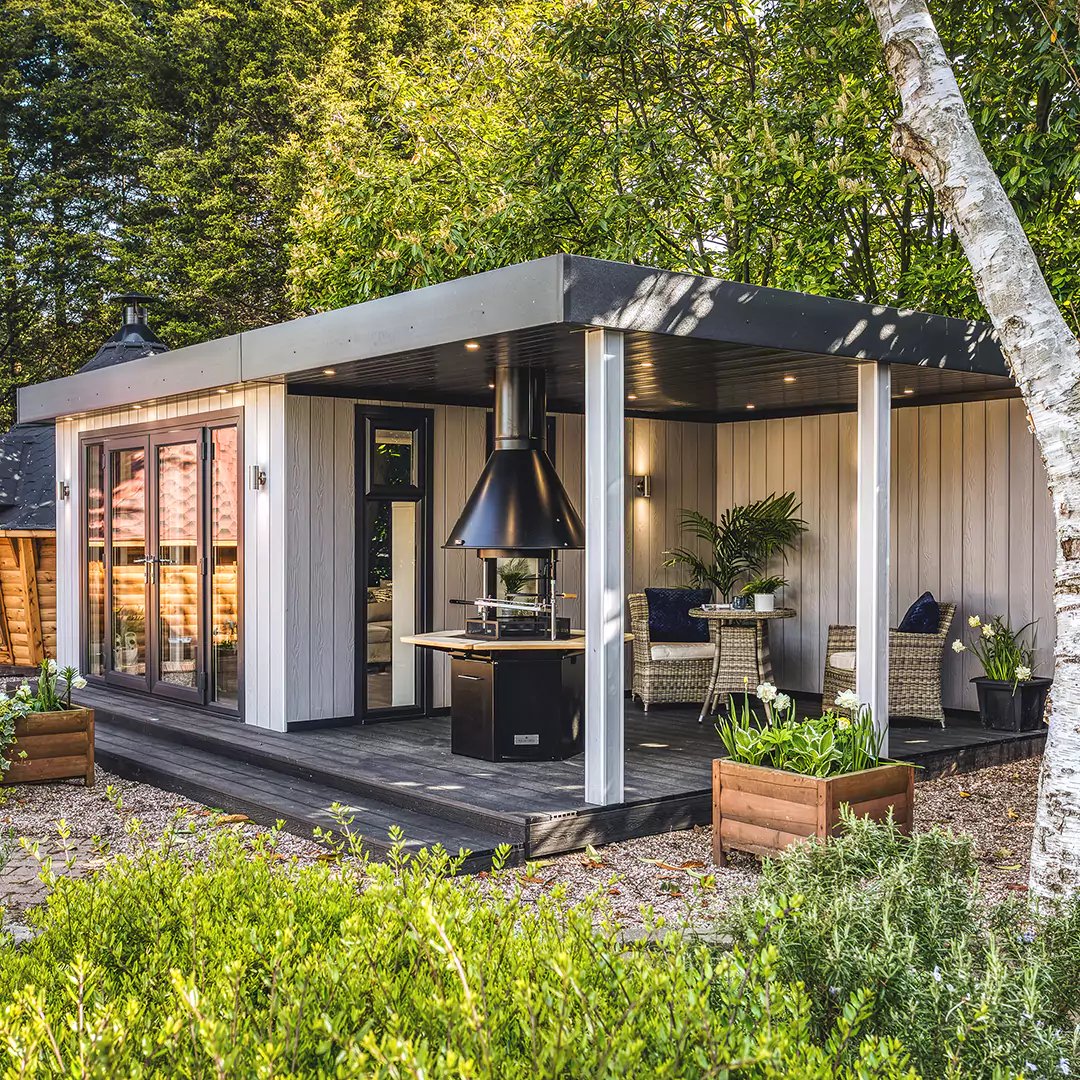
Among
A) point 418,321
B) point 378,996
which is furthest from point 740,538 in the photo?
point 378,996

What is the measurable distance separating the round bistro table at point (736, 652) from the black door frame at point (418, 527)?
191cm

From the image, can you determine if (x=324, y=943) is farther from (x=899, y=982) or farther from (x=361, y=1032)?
(x=899, y=982)

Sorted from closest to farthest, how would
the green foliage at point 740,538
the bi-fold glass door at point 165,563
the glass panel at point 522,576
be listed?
the glass panel at point 522,576, the bi-fold glass door at point 165,563, the green foliage at point 740,538

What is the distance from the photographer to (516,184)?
11.7 m

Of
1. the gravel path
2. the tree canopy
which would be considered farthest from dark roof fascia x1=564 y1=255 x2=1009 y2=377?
the gravel path

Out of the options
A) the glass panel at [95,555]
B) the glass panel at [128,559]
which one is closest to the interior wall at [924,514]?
the glass panel at [128,559]

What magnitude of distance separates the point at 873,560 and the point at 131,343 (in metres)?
8.68

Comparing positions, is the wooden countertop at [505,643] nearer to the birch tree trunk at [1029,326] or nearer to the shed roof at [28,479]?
the birch tree trunk at [1029,326]

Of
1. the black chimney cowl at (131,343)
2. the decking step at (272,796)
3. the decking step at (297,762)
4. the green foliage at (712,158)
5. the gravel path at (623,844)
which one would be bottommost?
the gravel path at (623,844)

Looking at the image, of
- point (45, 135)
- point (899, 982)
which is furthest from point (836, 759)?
point (45, 135)

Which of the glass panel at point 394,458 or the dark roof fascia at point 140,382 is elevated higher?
the dark roof fascia at point 140,382

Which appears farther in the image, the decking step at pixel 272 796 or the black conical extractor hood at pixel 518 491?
the black conical extractor hood at pixel 518 491

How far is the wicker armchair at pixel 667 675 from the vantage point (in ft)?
28.0

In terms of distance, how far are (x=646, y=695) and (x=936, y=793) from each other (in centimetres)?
252
